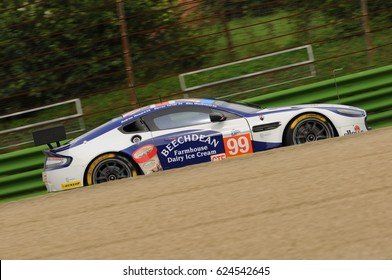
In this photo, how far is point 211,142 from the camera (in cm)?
1009

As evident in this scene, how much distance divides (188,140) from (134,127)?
81 cm

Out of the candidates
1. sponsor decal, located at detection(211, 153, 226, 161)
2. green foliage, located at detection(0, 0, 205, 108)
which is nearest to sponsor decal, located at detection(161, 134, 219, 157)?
sponsor decal, located at detection(211, 153, 226, 161)

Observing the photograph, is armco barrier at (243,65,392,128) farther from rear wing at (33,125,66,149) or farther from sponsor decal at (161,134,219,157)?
rear wing at (33,125,66,149)

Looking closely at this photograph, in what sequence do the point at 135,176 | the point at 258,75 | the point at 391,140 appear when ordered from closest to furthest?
1. the point at 391,140
2. the point at 135,176
3. the point at 258,75

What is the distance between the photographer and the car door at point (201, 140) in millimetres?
10078

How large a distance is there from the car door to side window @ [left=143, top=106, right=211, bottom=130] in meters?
0.01

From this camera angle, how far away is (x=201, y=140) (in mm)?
10078

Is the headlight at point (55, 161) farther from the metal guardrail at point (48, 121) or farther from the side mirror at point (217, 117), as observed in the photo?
the metal guardrail at point (48, 121)

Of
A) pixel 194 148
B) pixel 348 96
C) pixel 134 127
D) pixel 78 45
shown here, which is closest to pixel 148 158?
pixel 134 127

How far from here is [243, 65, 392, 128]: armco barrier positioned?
40.1ft

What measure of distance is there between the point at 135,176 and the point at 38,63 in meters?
4.68

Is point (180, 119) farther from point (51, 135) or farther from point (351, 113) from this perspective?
point (351, 113)

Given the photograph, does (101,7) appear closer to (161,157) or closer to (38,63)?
(38,63)
